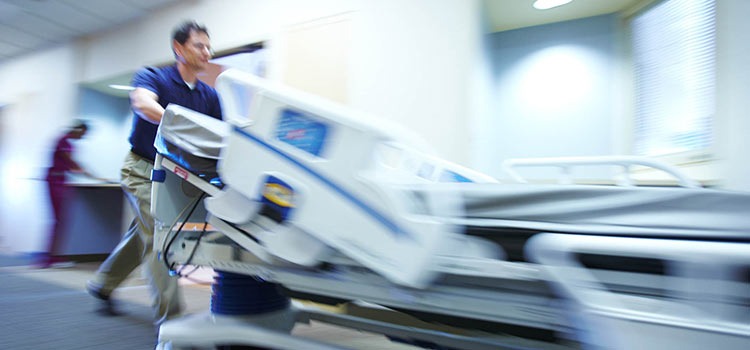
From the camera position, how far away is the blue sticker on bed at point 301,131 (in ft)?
3.41

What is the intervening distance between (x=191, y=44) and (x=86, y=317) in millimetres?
1611

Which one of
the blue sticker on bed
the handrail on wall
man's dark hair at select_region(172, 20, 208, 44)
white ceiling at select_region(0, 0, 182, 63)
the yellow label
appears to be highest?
white ceiling at select_region(0, 0, 182, 63)

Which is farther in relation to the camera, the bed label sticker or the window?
the window

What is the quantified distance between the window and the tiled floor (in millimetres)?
2285

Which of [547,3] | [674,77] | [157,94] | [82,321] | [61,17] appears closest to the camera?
[157,94]

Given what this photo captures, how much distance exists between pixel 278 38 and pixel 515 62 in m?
2.12

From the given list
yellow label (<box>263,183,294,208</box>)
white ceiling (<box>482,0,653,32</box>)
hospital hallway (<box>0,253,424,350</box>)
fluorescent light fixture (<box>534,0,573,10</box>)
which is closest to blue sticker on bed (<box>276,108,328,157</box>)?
yellow label (<box>263,183,294,208</box>)

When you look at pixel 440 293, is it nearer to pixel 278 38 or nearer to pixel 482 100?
pixel 482 100

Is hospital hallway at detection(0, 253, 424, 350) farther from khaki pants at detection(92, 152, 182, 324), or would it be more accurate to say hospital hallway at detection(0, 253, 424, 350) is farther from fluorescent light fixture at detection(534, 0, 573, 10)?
fluorescent light fixture at detection(534, 0, 573, 10)

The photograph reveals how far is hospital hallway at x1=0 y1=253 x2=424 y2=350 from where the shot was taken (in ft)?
5.74

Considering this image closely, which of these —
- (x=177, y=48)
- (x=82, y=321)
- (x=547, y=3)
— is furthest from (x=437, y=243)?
(x=547, y=3)

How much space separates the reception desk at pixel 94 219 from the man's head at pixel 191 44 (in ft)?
10.2

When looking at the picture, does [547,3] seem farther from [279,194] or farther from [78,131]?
[78,131]

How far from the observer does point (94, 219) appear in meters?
4.64
